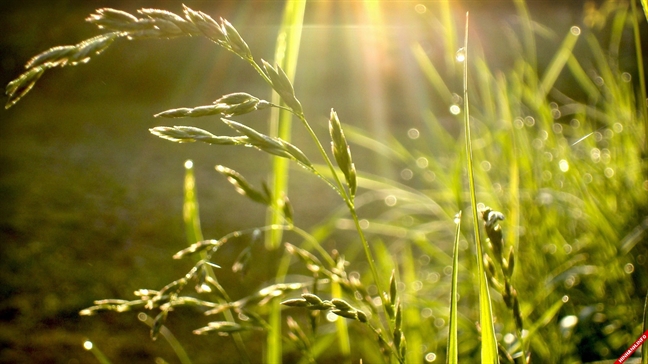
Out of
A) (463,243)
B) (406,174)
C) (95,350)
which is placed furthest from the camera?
(406,174)

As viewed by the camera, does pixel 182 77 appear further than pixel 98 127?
Yes

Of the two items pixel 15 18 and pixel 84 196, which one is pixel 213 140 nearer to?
pixel 84 196

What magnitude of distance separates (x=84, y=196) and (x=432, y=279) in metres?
1.32

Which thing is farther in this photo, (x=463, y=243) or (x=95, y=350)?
(x=463, y=243)

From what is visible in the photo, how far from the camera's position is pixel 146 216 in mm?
1763

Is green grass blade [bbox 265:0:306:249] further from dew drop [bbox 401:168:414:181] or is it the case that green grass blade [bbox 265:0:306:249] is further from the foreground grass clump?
dew drop [bbox 401:168:414:181]

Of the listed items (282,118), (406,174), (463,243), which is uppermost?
(282,118)

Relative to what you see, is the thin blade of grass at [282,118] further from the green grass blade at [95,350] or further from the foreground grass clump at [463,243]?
the green grass blade at [95,350]

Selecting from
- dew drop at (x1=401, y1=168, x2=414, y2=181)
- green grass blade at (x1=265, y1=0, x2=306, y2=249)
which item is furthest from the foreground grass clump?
dew drop at (x1=401, y1=168, x2=414, y2=181)

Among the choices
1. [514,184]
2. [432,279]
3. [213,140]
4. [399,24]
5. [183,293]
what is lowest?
[183,293]

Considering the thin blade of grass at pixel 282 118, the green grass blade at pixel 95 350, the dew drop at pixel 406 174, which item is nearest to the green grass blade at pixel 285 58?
the thin blade of grass at pixel 282 118

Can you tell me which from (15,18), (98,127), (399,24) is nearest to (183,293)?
(98,127)

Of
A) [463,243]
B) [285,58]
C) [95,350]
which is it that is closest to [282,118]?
[285,58]

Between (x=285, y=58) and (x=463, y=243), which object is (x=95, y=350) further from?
(x=463, y=243)
